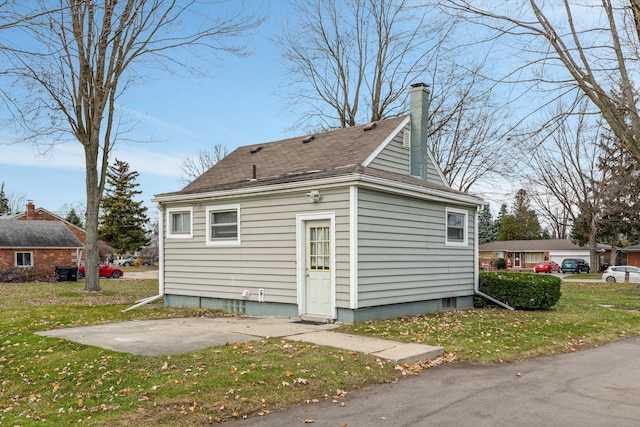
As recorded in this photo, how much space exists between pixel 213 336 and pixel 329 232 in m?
3.40

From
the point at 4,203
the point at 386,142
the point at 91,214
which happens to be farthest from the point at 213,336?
the point at 4,203

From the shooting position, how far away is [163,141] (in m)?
21.7

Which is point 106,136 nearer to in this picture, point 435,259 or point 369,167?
point 369,167

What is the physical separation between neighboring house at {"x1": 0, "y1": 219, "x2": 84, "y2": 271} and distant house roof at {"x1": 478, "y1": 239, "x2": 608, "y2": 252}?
4701cm

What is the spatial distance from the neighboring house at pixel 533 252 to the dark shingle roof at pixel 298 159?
47935 millimetres

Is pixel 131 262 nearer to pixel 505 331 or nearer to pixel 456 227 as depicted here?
pixel 456 227

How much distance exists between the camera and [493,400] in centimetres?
581

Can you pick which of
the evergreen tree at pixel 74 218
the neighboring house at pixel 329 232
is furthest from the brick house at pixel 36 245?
the evergreen tree at pixel 74 218

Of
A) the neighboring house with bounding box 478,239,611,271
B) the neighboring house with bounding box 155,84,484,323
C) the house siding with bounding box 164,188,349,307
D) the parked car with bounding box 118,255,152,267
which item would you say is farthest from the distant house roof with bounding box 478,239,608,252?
the house siding with bounding box 164,188,349,307

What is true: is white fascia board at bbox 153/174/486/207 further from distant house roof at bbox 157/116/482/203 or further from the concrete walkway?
the concrete walkway

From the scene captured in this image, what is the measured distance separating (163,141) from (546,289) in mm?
16060

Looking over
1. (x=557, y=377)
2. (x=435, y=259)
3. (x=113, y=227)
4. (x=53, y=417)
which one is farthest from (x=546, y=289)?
(x=113, y=227)

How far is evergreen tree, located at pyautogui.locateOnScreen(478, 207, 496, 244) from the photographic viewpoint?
2852 inches

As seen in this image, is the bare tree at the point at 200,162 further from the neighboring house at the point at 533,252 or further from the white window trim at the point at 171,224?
the neighboring house at the point at 533,252
